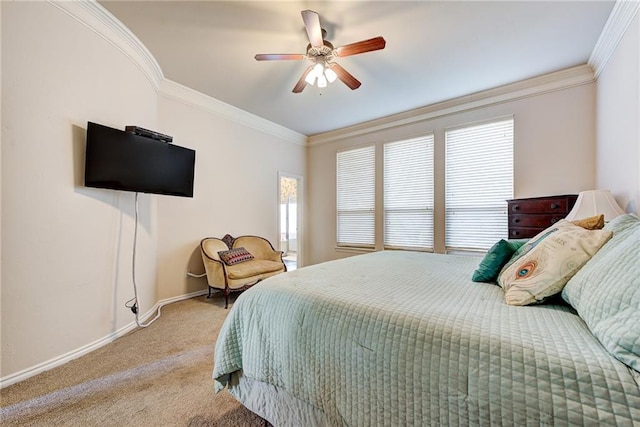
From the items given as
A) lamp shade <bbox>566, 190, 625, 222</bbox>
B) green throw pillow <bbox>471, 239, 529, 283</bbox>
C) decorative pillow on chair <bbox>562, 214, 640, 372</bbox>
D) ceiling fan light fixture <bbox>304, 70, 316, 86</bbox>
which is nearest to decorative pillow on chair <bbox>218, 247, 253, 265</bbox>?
ceiling fan light fixture <bbox>304, 70, 316, 86</bbox>

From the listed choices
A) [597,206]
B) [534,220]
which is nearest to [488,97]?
[534,220]

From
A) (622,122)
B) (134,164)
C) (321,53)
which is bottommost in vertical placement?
(134,164)

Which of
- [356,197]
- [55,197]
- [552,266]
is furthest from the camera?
[356,197]

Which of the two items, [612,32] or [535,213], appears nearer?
[612,32]

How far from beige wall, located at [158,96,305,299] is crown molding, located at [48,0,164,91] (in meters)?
0.63

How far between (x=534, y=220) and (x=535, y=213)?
0.25ft

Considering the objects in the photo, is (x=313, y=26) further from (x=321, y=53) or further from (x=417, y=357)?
(x=417, y=357)

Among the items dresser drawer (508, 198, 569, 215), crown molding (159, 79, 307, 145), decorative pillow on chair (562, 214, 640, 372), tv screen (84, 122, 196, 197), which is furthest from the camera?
crown molding (159, 79, 307, 145)

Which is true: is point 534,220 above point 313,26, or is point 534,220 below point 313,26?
below

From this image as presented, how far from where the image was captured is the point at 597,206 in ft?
7.10

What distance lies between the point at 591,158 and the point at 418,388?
3.77 m

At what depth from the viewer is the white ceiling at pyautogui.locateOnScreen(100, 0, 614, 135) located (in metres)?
2.16

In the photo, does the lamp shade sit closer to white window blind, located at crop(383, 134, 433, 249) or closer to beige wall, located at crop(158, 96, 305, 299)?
white window blind, located at crop(383, 134, 433, 249)

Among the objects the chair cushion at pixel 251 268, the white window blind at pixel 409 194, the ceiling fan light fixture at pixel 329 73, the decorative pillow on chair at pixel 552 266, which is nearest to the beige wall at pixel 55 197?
the chair cushion at pixel 251 268
